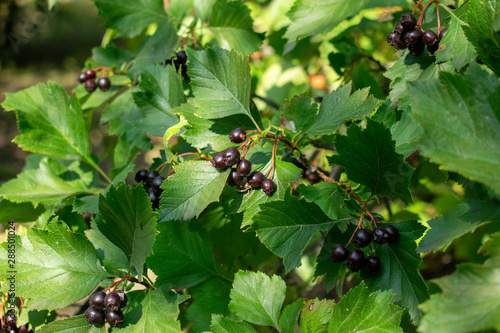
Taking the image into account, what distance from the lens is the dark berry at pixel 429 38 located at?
1.08m

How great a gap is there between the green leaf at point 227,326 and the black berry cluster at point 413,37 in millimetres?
829

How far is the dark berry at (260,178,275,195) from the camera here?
1021 millimetres

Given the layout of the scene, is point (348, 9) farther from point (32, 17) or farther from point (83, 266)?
point (32, 17)

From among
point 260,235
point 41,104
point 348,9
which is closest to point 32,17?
point 41,104

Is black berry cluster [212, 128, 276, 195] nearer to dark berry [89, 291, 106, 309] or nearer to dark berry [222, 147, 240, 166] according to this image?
dark berry [222, 147, 240, 166]

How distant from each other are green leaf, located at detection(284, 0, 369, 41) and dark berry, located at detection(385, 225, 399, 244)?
28.7 inches

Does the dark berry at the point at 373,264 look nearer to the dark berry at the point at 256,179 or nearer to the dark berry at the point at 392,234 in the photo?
the dark berry at the point at 392,234

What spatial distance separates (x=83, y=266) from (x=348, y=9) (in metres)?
1.15

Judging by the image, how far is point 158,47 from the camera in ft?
5.24

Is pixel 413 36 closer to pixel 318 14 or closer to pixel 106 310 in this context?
pixel 318 14

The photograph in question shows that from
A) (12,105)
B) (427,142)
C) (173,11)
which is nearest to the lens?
(427,142)

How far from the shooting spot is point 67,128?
1592 mm

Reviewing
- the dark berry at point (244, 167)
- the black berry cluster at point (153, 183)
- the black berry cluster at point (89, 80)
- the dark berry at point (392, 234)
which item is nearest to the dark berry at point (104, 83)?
the black berry cluster at point (89, 80)

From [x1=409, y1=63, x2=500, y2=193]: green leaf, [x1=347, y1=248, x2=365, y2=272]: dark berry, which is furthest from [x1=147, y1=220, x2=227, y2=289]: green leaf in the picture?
[x1=409, y1=63, x2=500, y2=193]: green leaf
